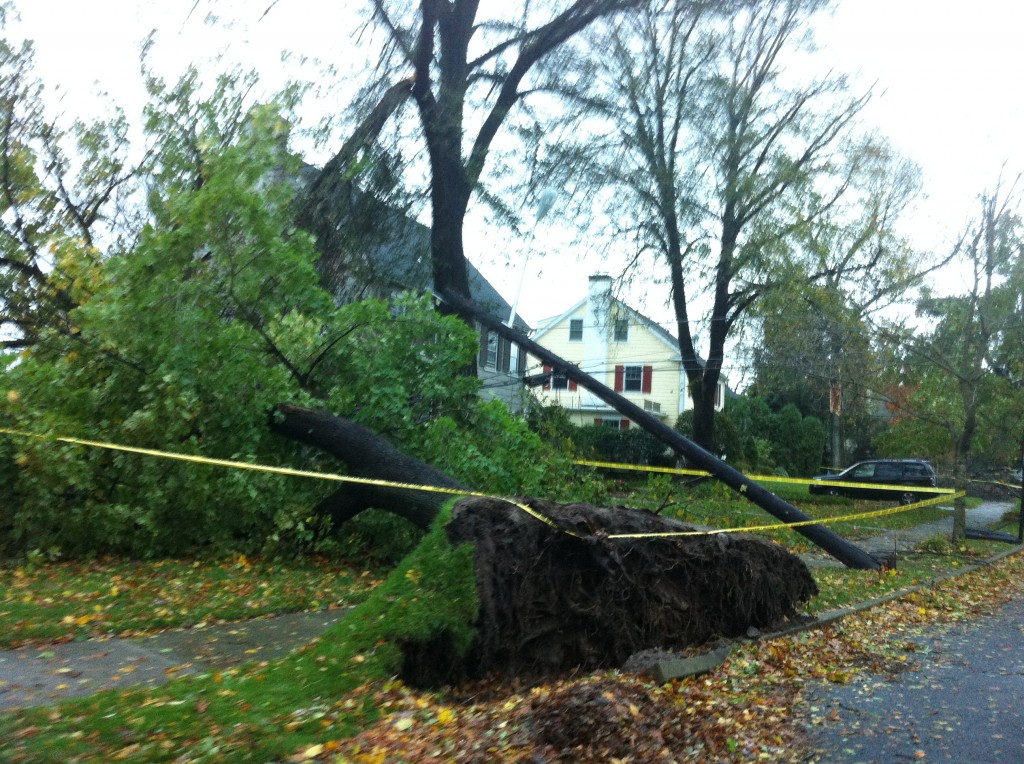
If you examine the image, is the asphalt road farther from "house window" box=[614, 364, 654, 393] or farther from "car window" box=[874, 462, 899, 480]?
"house window" box=[614, 364, 654, 393]

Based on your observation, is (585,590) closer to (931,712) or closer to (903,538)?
(931,712)

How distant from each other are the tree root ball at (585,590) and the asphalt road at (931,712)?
128 cm

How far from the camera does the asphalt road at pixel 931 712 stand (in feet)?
18.2

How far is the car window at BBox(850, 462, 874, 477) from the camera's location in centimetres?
3194

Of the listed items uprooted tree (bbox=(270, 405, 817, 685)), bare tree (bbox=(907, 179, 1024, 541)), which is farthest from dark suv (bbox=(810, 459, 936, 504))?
uprooted tree (bbox=(270, 405, 817, 685))

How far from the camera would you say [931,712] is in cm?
639

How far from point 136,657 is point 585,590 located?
300 centimetres

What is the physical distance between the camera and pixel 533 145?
17.5m

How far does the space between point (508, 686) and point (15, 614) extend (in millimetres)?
3507

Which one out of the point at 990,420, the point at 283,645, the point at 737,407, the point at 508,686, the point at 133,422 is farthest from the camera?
the point at 737,407

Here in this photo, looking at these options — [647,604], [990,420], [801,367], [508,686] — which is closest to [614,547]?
[647,604]

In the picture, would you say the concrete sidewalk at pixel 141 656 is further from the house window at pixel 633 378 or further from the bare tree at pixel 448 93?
the house window at pixel 633 378

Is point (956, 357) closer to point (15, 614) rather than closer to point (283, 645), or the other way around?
point (283, 645)

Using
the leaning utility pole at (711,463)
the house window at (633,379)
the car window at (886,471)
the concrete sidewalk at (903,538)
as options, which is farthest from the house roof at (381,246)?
the house window at (633,379)
